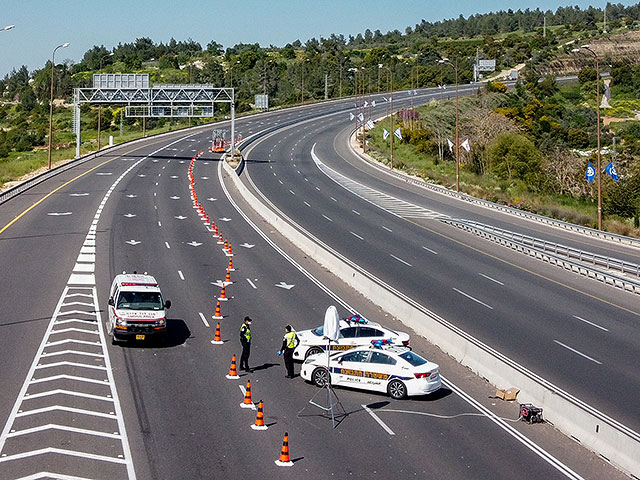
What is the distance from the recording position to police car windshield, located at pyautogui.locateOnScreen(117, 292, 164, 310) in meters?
26.8

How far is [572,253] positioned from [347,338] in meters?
21.8

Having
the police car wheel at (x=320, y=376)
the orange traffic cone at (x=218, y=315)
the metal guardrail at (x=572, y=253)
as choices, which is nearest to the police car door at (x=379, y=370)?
the police car wheel at (x=320, y=376)

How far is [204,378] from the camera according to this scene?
2314 cm

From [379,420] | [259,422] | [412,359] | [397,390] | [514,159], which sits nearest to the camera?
[259,422]

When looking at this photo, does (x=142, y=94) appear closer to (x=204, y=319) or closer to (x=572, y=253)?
(x=572, y=253)

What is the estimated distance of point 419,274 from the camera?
39.7 meters

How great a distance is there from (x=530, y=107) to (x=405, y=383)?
119 m

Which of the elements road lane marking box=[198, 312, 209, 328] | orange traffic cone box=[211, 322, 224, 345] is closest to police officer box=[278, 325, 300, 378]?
orange traffic cone box=[211, 322, 224, 345]

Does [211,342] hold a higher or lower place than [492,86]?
lower

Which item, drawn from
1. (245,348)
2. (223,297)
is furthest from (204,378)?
(223,297)

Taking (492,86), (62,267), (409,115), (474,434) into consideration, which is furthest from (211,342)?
(492,86)

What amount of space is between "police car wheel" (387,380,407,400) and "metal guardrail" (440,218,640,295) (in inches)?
717

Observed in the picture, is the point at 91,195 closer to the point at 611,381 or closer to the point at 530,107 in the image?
the point at 611,381

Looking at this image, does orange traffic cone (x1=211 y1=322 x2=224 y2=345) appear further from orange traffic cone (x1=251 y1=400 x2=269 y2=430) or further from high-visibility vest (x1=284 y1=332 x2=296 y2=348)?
orange traffic cone (x1=251 y1=400 x2=269 y2=430)
